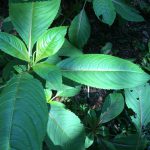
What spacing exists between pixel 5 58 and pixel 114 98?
0.92m

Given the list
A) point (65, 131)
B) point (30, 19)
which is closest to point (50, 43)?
point (30, 19)

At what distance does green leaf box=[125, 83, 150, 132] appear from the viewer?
1.72 metres

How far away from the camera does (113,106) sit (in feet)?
5.88

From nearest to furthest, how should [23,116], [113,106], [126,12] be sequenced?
[23,116]
[113,106]
[126,12]

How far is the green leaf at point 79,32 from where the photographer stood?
2.20m

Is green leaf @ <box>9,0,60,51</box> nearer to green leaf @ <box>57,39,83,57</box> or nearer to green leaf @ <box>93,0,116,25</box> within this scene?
green leaf @ <box>57,39,83,57</box>

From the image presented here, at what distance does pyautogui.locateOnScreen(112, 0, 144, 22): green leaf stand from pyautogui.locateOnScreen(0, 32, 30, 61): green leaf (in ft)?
3.19

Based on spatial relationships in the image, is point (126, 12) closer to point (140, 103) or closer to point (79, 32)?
point (79, 32)

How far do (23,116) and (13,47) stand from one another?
433 millimetres

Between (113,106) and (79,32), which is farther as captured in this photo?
(79,32)

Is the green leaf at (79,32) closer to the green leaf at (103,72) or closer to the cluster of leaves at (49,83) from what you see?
the cluster of leaves at (49,83)

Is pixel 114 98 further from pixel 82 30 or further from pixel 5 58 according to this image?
pixel 5 58

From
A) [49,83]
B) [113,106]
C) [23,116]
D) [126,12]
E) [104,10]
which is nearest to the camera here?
[23,116]

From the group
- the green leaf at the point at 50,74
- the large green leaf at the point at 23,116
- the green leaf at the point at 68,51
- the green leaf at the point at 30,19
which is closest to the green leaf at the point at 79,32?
the green leaf at the point at 68,51
